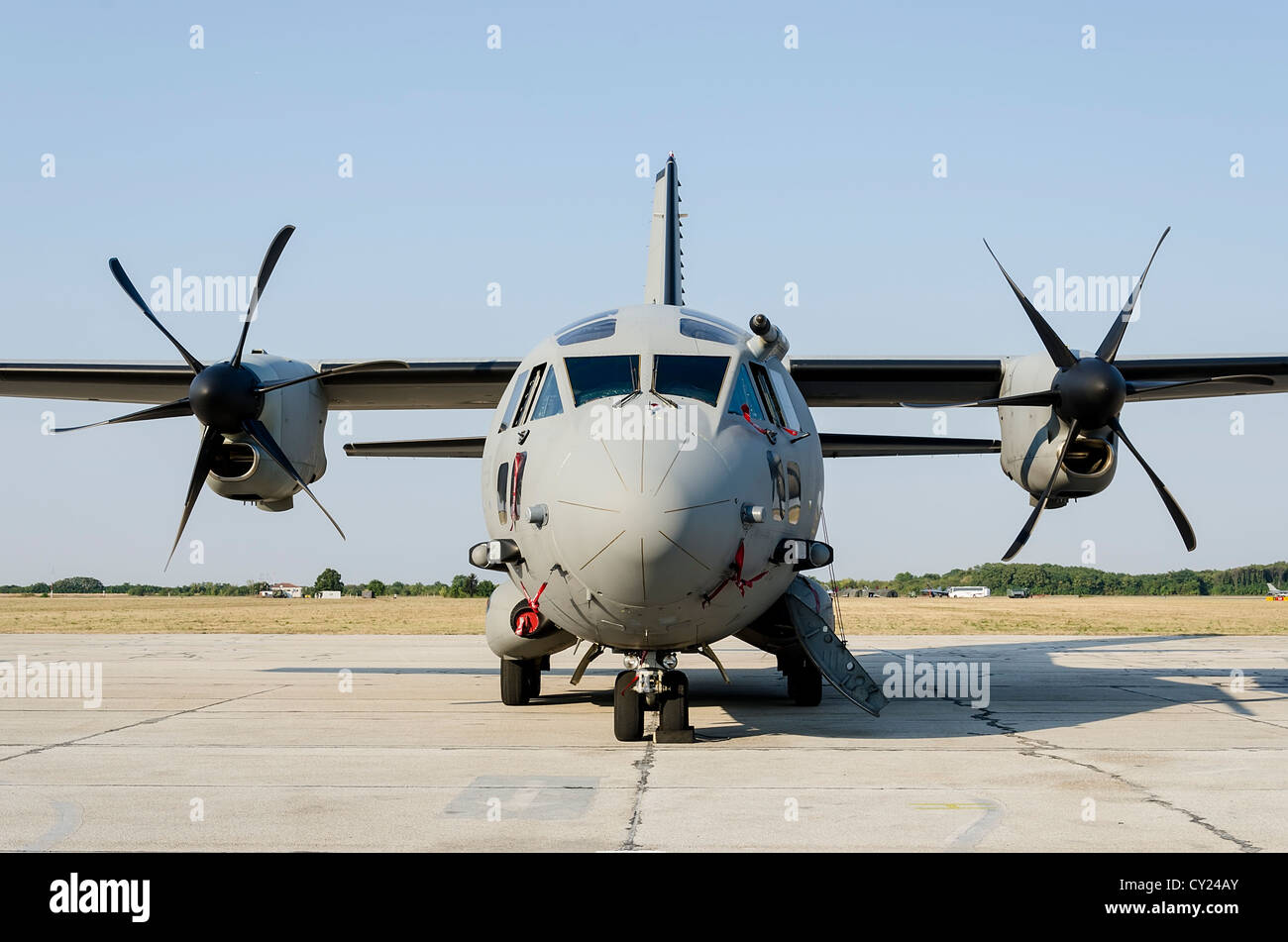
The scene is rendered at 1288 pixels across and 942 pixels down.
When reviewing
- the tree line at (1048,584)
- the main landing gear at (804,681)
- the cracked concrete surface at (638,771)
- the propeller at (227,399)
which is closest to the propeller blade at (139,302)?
the propeller at (227,399)

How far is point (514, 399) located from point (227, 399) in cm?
509

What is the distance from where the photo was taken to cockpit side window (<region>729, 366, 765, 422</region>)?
1007 cm

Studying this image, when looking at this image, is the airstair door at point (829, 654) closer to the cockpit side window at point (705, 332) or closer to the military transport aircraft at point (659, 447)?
the military transport aircraft at point (659, 447)

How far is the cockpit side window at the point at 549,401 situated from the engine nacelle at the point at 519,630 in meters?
2.82

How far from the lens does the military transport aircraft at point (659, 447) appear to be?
29.2 ft

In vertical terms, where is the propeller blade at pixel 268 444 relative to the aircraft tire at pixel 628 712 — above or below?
above

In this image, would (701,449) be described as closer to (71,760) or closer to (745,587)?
(745,587)

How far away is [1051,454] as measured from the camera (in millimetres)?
15156

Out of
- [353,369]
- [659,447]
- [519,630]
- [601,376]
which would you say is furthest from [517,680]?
[659,447]

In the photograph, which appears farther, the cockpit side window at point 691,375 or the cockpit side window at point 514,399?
the cockpit side window at point 514,399
